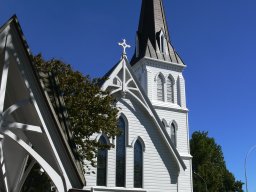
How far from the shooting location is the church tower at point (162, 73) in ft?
129

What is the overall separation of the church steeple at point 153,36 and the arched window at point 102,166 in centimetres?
1964

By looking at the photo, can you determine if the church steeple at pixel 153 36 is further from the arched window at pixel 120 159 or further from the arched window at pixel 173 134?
the arched window at pixel 120 159

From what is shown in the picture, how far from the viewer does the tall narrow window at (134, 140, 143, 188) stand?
2536cm

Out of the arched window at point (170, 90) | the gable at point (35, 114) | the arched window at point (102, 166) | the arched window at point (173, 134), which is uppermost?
the arched window at point (170, 90)

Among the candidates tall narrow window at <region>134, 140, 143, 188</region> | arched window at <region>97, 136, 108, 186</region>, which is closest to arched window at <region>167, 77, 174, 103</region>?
tall narrow window at <region>134, 140, 143, 188</region>

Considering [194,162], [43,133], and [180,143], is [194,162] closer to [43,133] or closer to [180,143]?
[180,143]

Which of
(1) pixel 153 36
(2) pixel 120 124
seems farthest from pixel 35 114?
(1) pixel 153 36

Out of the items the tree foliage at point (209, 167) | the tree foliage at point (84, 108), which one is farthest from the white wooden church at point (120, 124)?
the tree foliage at point (209, 167)

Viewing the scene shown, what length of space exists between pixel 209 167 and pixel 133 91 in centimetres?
3809

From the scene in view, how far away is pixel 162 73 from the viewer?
42.9m

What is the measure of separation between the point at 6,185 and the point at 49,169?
3.22 m

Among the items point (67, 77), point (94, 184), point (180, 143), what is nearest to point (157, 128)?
point (94, 184)

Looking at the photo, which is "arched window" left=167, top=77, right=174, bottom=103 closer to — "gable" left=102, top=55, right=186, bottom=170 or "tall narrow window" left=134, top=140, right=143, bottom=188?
"gable" left=102, top=55, right=186, bottom=170

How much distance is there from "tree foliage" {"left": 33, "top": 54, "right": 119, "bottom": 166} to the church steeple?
23.4 meters
